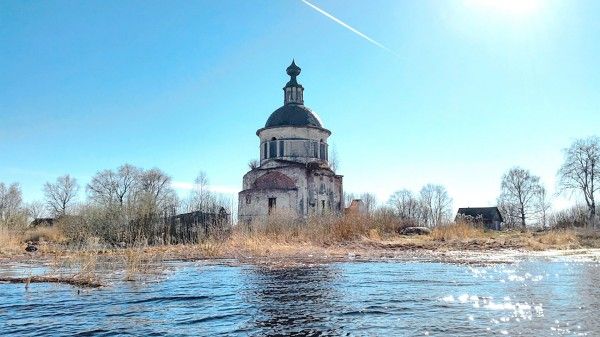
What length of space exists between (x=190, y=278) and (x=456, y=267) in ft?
22.8

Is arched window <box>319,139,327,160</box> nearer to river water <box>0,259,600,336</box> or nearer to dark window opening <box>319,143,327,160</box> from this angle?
dark window opening <box>319,143,327,160</box>

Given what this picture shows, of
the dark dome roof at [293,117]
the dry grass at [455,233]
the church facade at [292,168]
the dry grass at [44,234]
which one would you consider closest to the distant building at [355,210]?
the church facade at [292,168]

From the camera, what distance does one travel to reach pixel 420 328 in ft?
18.2

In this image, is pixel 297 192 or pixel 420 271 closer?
pixel 420 271

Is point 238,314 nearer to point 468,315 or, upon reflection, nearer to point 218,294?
point 218,294

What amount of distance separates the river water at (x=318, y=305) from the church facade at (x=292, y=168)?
28486 millimetres

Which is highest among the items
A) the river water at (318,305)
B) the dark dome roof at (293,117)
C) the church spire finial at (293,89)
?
the church spire finial at (293,89)

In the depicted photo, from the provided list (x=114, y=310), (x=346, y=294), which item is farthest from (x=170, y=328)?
(x=346, y=294)

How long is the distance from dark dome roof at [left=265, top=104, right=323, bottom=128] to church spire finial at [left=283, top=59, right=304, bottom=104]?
1.49 meters

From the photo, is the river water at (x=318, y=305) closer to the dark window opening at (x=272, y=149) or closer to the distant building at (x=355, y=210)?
the distant building at (x=355, y=210)

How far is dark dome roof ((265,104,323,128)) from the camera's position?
44000 millimetres

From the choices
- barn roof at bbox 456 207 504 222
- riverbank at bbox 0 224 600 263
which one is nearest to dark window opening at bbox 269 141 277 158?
riverbank at bbox 0 224 600 263

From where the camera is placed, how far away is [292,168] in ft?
134

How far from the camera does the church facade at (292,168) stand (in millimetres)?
40031
